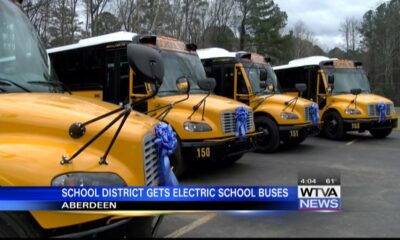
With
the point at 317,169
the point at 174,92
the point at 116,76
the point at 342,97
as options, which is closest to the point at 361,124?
the point at 342,97

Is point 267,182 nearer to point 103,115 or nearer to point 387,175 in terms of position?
point 387,175

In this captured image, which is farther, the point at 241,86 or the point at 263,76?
the point at 241,86

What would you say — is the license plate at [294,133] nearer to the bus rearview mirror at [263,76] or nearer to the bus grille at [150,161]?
the bus rearview mirror at [263,76]

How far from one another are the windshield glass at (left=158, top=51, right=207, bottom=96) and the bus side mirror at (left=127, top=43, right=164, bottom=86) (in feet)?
17.8

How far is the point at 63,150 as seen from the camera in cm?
292

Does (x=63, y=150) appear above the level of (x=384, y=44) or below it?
below

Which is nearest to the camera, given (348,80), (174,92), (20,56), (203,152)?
(20,56)

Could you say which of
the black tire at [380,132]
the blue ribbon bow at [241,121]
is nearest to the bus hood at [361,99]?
the black tire at [380,132]

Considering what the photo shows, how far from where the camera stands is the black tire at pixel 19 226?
267 centimetres

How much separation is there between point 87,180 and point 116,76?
22.1 feet

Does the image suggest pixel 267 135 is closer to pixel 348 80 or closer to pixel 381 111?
pixel 381 111

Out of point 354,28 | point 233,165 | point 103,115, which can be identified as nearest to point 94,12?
point 233,165

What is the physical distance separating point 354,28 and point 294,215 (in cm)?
7926

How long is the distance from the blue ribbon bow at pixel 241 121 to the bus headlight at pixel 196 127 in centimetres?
69
